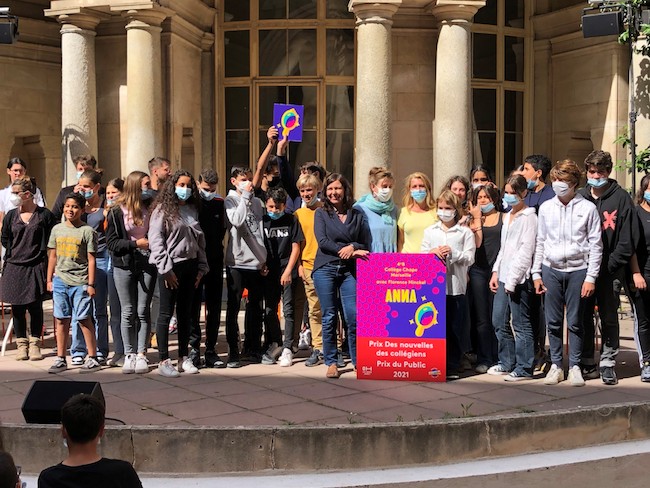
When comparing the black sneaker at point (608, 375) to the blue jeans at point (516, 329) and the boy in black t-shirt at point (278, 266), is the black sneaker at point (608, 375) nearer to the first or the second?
the blue jeans at point (516, 329)

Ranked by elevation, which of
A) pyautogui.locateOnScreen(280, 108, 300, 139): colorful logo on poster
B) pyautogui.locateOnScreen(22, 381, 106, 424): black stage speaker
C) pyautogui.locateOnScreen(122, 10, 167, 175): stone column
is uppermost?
pyautogui.locateOnScreen(122, 10, 167, 175): stone column

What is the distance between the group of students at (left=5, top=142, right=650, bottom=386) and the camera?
29.3 ft

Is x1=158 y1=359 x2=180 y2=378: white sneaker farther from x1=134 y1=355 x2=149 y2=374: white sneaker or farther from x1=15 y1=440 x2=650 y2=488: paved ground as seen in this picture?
x1=15 y1=440 x2=650 y2=488: paved ground

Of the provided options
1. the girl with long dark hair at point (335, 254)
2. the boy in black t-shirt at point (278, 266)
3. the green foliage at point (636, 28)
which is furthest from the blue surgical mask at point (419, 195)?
the green foliage at point (636, 28)

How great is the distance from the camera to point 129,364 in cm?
950

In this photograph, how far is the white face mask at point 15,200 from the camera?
34.5 ft

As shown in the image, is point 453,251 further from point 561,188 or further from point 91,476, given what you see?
point 91,476

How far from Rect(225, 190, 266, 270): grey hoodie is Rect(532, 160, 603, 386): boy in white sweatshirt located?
252 centimetres

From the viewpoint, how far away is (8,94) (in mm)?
18578

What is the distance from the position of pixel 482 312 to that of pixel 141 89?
7.81 metres

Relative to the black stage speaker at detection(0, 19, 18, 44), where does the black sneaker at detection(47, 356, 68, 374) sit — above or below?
below

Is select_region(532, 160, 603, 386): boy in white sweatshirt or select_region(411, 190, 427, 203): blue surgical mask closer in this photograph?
select_region(532, 160, 603, 386): boy in white sweatshirt

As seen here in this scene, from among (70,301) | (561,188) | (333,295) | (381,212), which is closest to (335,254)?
(333,295)

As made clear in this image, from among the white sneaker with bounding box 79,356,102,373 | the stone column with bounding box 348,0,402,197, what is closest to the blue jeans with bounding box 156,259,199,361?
the white sneaker with bounding box 79,356,102,373
